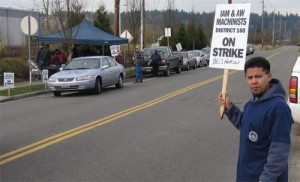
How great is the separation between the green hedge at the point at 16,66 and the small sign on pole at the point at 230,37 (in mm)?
20046

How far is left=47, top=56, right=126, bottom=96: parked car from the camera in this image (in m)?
17.3

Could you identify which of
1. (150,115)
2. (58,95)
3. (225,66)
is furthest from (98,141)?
(58,95)

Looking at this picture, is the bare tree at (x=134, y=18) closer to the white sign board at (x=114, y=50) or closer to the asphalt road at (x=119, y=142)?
the white sign board at (x=114, y=50)

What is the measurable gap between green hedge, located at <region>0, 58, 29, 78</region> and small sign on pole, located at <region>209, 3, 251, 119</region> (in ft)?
65.8

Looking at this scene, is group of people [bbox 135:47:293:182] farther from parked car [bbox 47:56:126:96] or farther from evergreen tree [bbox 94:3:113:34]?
evergreen tree [bbox 94:3:113:34]

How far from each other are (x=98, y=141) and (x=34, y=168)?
1.96m

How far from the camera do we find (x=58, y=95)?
708 inches

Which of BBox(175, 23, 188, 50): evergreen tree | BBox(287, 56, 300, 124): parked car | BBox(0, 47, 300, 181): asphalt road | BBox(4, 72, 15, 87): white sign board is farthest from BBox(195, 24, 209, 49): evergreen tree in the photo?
BBox(287, 56, 300, 124): parked car

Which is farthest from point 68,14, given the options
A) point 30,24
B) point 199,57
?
point 199,57

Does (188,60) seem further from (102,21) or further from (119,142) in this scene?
(119,142)

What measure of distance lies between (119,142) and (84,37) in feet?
58.4

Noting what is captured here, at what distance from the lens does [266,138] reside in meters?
3.37

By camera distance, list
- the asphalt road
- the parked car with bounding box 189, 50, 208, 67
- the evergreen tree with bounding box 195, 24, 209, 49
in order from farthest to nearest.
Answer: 1. the evergreen tree with bounding box 195, 24, 209, 49
2. the parked car with bounding box 189, 50, 208, 67
3. the asphalt road

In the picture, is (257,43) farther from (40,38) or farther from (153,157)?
(153,157)
